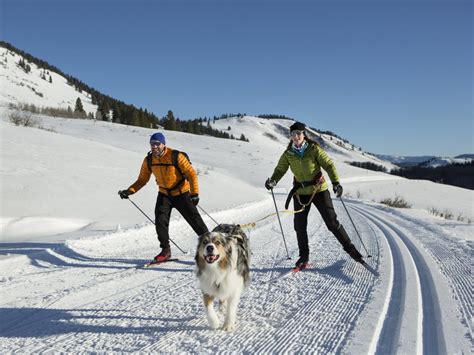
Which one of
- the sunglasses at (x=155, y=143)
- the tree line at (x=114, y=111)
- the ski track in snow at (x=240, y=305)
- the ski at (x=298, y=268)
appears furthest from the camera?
the tree line at (x=114, y=111)

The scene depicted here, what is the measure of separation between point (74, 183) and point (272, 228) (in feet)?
27.6

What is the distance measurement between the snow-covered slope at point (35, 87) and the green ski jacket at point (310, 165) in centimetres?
7401

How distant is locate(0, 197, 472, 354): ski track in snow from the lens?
3518 mm

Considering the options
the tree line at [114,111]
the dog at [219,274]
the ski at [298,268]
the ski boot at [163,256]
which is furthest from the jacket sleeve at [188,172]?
the tree line at [114,111]

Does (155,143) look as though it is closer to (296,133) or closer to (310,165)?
(296,133)

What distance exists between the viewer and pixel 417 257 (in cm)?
660

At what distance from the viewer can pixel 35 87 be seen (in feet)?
293

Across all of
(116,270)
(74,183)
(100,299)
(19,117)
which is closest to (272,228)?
(116,270)

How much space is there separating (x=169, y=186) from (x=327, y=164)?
9.25 feet

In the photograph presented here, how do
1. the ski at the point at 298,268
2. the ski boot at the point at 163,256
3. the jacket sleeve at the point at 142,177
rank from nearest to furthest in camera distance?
the ski at the point at 298,268
the ski boot at the point at 163,256
the jacket sleeve at the point at 142,177

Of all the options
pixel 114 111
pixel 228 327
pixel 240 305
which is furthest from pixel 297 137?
pixel 114 111

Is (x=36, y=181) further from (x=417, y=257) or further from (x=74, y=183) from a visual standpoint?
(x=417, y=257)

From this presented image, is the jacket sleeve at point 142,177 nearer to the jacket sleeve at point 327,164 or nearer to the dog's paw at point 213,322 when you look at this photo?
the jacket sleeve at point 327,164

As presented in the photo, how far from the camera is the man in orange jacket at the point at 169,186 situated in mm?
6637
